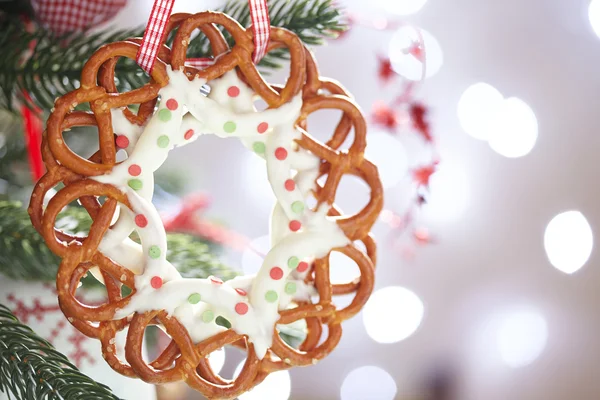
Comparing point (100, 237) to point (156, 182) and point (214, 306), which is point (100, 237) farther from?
point (156, 182)

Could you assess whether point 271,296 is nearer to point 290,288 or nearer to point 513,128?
point 290,288

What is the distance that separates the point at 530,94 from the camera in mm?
1172

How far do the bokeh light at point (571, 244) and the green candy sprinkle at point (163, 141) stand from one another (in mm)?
904

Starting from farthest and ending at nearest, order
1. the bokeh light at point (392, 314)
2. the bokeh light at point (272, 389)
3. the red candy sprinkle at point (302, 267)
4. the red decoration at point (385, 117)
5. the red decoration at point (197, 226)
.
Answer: the bokeh light at point (392, 314) → the bokeh light at point (272, 389) → the red decoration at point (385, 117) → the red decoration at point (197, 226) → the red candy sprinkle at point (302, 267)

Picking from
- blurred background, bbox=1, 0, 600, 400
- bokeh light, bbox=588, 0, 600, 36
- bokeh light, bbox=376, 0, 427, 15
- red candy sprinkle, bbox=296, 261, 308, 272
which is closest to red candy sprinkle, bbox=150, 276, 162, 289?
red candy sprinkle, bbox=296, 261, 308, 272

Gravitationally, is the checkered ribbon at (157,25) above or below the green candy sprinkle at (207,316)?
above

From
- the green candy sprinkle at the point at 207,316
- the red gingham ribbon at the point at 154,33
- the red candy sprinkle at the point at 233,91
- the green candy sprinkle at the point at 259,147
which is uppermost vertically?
the red gingham ribbon at the point at 154,33

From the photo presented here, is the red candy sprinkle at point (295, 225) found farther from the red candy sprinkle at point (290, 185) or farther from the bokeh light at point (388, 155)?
the bokeh light at point (388, 155)

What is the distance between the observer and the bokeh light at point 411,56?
109cm

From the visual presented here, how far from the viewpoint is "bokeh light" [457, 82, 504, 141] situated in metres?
1.15

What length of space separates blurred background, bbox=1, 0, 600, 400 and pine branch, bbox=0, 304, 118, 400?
2.35ft

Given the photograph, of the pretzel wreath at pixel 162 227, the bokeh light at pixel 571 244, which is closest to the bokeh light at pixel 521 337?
the bokeh light at pixel 571 244

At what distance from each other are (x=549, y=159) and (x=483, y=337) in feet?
1.10

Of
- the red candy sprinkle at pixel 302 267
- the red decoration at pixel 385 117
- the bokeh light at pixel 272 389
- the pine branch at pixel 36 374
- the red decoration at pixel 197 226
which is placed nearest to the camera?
the pine branch at pixel 36 374
